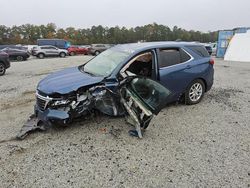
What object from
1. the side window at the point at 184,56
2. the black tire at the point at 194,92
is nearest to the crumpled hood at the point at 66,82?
the side window at the point at 184,56

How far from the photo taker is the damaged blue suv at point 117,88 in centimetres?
384

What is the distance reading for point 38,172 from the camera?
2965mm

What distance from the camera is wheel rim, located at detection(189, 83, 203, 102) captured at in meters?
5.41

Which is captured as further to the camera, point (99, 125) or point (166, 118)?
point (166, 118)

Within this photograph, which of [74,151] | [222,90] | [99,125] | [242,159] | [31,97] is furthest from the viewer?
[222,90]

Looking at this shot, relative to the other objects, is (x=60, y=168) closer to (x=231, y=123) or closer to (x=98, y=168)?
(x=98, y=168)

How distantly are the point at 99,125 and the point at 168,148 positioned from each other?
4.76 ft

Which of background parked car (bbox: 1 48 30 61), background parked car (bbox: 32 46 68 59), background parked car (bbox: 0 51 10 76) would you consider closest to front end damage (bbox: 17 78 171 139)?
background parked car (bbox: 0 51 10 76)

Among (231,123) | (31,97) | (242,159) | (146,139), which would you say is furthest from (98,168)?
(31,97)

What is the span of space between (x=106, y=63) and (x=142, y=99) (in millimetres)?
1339

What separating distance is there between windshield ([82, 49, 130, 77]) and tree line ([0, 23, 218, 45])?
61273 mm

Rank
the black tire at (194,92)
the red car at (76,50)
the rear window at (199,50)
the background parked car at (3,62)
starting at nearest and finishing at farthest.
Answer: the black tire at (194,92) < the rear window at (199,50) < the background parked car at (3,62) < the red car at (76,50)

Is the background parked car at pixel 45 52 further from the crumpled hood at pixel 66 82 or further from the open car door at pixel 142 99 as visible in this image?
the open car door at pixel 142 99

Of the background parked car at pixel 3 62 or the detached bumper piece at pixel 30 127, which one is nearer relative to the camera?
the detached bumper piece at pixel 30 127
